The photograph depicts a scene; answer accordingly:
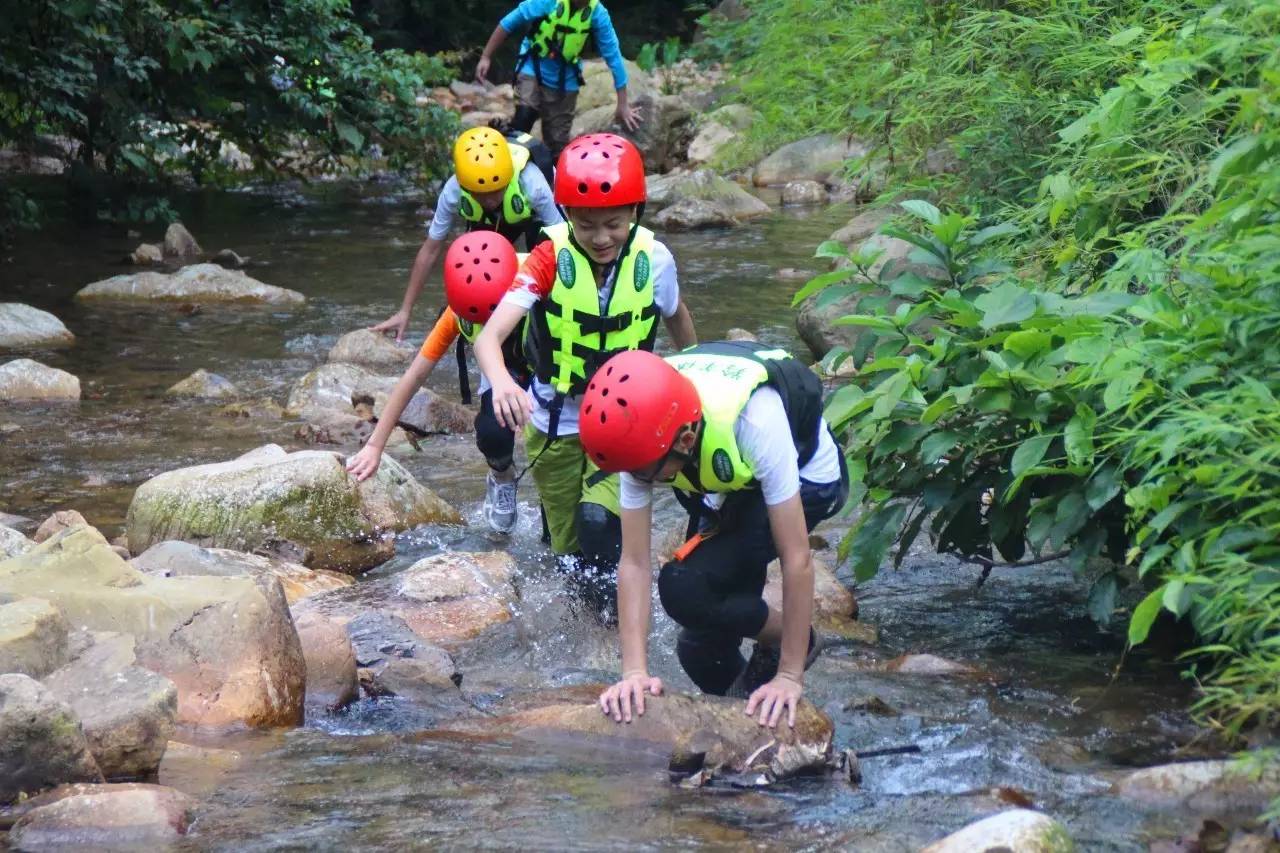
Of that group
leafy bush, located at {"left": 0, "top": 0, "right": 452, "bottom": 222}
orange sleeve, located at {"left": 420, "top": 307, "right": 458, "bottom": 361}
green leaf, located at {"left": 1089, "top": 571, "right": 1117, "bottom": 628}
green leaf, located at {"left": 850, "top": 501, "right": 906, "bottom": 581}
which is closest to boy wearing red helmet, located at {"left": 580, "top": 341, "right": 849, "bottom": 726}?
green leaf, located at {"left": 850, "top": 501, "right": 906, "bottom": 581}

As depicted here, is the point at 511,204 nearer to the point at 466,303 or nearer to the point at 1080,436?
the point at 466,303

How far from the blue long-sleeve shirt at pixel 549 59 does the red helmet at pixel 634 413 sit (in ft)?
22.6

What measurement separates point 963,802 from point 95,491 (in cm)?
493

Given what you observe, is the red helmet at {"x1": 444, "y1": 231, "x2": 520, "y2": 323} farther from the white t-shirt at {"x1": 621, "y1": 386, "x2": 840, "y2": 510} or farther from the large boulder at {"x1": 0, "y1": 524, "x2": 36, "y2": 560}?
A: the large boulder at {"x1": 0, "y1": 524, "x2": 36, "y2": 560}

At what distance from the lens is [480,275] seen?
5391 mm

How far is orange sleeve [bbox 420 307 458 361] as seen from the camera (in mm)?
5672

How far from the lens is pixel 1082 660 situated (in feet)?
16.0

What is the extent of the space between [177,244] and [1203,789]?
1166cm

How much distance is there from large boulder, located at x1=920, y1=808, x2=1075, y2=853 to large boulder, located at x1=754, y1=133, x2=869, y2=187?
14.0 meters

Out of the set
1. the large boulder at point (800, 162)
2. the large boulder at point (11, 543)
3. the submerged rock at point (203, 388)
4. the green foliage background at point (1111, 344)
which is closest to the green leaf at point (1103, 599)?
the green foliage background at point (1111, 344)

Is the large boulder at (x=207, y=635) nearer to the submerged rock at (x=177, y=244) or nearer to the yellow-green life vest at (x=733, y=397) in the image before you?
the yellow-green life vest at (x=733, y=397)

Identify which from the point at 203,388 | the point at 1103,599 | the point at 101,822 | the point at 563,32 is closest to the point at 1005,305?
A: the point at 1103,599

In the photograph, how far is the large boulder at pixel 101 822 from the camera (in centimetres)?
346

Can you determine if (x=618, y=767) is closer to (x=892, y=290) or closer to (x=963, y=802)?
(x=963, y=802)
